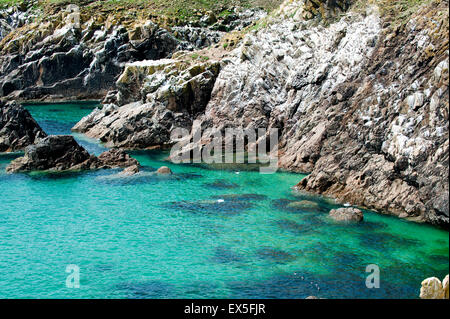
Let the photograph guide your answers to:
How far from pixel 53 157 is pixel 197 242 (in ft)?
97.5

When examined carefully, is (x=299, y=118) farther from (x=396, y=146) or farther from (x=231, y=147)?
(x=396, y=146)

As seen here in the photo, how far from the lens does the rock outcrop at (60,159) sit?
64.7 meters

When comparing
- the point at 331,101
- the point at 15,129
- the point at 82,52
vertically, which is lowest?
the point at 15,129

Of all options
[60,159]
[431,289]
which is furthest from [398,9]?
[60,159]

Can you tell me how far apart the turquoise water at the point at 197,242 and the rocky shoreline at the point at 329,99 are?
3.28 meters

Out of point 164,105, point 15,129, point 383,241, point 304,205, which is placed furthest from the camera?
point 15,129

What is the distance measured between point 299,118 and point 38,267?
1385 inches

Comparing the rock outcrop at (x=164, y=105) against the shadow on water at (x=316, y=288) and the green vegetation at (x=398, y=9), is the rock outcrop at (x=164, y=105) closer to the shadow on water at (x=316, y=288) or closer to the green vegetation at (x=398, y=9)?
the green vegetation at (x=398, y=9)

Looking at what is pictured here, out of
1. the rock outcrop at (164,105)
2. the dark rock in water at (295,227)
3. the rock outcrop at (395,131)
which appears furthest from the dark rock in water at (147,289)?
the rock outcrop at (164,105)

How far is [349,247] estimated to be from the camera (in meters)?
40.2

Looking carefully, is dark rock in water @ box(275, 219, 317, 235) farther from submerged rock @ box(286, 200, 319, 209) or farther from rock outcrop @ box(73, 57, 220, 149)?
rock outcrop @ box(73, 57, 220, 149)

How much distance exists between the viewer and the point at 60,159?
65.2 metres

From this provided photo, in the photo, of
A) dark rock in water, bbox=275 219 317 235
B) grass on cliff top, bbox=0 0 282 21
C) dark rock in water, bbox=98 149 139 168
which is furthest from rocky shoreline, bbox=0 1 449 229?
grass on cliff top, bbox=0 0 282 21

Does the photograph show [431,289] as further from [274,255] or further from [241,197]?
[241,197]
